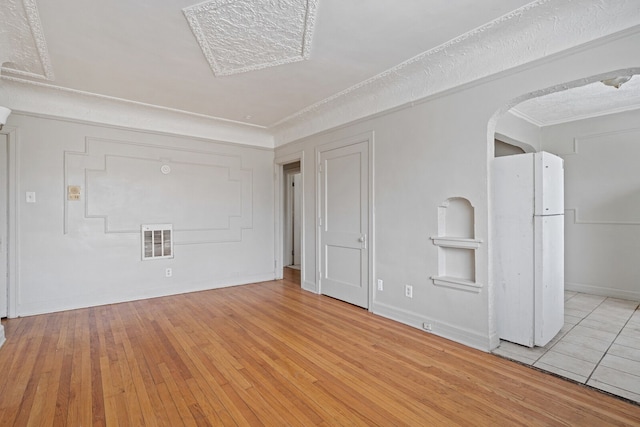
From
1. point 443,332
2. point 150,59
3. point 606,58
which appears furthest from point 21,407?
point 606,58

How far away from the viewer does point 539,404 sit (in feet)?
6.23

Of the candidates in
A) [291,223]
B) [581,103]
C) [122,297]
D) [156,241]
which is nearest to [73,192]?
[156,241]

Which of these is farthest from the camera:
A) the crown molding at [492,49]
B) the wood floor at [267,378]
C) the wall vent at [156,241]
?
the wall vent at [156,241]

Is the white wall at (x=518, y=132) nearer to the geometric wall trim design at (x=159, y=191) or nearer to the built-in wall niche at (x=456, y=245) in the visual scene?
the built-in wall niche at (x=456, y=245)

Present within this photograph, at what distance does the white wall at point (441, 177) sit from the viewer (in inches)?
90.8

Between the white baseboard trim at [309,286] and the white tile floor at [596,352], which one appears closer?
the white tile floor at [596,352]

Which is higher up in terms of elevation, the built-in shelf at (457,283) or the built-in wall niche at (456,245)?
the built-in wall niche at (456,245)

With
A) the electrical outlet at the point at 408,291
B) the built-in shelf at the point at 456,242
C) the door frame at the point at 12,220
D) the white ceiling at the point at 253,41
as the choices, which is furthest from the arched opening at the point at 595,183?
the door frame at the point at 12,220

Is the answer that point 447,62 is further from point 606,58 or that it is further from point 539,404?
point 539,404

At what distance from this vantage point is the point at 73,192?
12.5ft

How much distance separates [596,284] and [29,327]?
711 cm

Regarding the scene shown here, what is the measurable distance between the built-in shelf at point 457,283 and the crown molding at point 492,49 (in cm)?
179

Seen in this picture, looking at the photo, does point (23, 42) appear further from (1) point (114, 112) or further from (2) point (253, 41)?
(2) point (253, 41)

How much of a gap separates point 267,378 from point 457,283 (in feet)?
6.06
